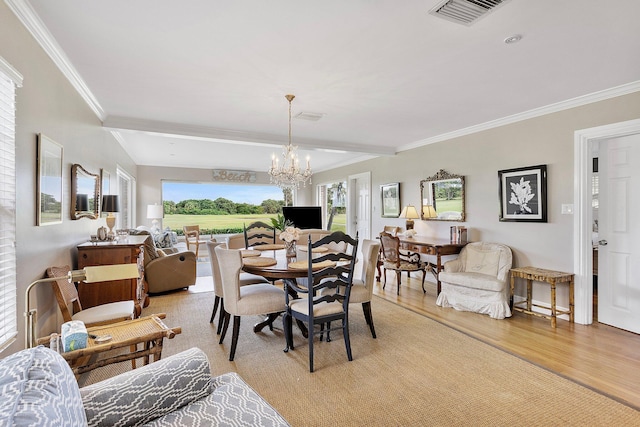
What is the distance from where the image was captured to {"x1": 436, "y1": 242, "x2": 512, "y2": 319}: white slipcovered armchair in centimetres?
373

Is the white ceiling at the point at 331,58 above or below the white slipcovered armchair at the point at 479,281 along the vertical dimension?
above

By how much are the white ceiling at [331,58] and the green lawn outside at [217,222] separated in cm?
487

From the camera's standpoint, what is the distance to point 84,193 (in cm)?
343

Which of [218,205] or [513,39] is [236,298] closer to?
[513,39]

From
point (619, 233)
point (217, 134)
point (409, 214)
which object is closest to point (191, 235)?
point (217, 134)

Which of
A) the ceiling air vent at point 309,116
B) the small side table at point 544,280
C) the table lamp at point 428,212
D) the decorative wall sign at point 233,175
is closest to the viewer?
the small side table at point 544,280

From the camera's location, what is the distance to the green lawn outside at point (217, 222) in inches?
355

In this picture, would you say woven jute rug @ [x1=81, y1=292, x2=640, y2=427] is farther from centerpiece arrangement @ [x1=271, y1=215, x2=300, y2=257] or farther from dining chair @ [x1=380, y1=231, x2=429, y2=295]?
dining chair @ [x1=380, y1=231, x2=429, y2=295]

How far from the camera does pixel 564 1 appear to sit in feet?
6.15

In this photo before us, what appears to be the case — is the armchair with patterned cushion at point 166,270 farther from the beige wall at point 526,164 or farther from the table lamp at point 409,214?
the beige wall at point 526,164

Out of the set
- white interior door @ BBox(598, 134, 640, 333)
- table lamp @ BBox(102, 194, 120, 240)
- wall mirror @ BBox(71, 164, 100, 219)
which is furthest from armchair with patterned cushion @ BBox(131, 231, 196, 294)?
white interior door @ BBox(598, 134, 640, 333)

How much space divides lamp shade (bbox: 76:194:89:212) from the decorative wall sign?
5939 mm

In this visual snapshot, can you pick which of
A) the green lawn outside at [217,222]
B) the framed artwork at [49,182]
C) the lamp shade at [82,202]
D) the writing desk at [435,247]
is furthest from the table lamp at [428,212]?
the framed artwork at [49,182]

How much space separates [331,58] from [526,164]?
2948 millimetres
